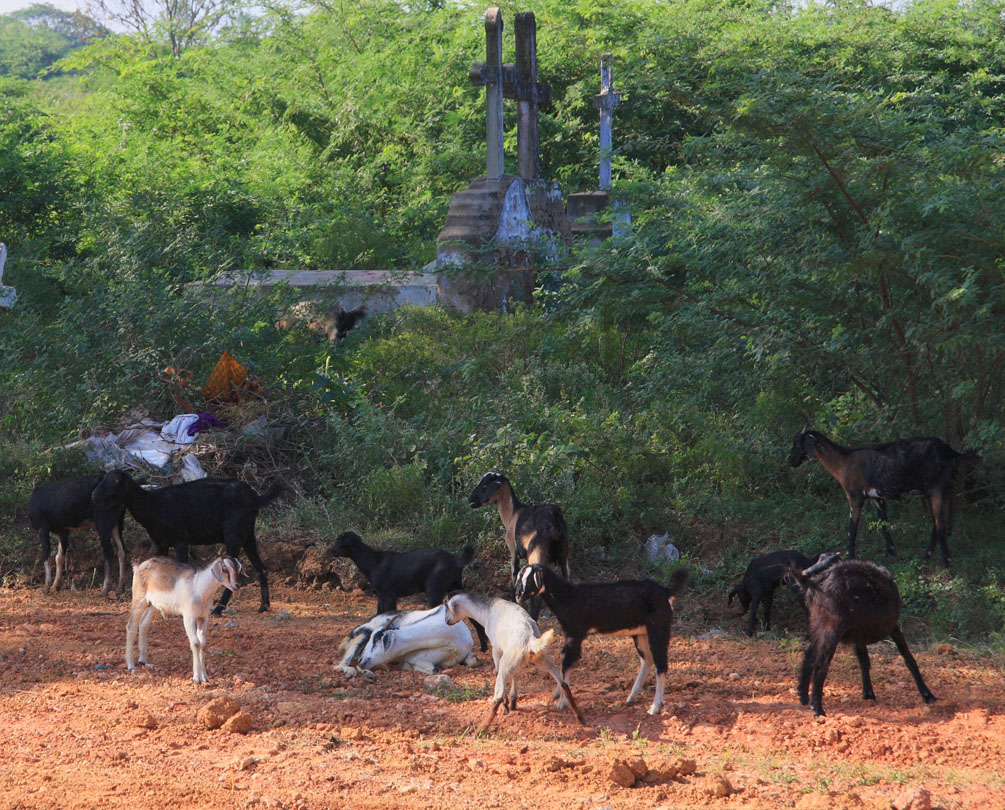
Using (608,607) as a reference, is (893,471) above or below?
above

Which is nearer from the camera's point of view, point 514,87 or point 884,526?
point 884,526

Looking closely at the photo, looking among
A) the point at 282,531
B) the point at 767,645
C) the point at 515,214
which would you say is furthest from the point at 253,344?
the point at 767,645

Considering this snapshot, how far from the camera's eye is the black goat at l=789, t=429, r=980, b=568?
9.27 meters

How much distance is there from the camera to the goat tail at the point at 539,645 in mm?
6125

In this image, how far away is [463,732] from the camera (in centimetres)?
620

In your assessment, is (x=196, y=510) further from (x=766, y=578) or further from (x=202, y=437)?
(x=766, y=578)

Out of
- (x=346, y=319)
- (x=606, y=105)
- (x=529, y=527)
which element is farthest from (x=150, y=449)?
(x=606, y=105)

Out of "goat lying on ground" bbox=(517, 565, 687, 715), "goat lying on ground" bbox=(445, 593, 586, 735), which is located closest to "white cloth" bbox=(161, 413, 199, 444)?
"goat lying on ground" bbox=(445, 593, 586, 735)

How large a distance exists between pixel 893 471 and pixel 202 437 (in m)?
6.36

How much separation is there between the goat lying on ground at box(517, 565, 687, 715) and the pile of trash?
4915mm

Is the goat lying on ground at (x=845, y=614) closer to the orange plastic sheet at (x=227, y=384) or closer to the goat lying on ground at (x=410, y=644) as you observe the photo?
the goat lying on ground at (x=410, y=644)

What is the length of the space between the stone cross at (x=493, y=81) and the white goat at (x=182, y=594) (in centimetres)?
904

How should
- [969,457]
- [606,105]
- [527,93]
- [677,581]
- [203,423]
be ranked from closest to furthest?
[677,581]
[969,457]
[203,423]
[527,93]
[606,105]

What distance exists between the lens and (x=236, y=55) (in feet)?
90.6
